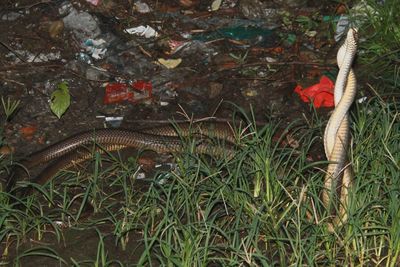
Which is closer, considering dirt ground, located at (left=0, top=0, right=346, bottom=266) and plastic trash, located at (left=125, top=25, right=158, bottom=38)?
dirt ground, located at (left=0, top=0, right=346, bottom=266)

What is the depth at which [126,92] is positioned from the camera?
24.4 ft

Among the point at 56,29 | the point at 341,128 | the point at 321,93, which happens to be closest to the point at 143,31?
the point at 56,29

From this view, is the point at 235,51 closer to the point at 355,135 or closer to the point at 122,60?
the point at 122,60

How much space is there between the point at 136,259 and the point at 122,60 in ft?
10.9

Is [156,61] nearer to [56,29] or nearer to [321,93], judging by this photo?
[56,29]

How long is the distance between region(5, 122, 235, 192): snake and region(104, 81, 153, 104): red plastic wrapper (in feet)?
1.82

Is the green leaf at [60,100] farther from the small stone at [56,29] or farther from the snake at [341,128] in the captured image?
the snake at [341,128]

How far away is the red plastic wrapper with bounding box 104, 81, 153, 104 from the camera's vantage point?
7.38 metres

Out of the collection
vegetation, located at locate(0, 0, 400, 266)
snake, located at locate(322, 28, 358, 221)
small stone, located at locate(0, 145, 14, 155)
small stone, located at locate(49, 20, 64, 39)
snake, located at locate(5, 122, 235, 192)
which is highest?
snake, located at locate(322, 28, 358, 221)

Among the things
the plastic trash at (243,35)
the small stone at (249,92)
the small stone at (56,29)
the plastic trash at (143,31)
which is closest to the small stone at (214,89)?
the small stone at (249,92)

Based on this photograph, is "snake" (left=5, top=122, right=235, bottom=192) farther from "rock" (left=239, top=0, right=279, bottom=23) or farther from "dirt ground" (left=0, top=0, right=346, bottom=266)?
"rock" (left=239, top=0, right=279, bottom=23)

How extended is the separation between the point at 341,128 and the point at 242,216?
2.35 feet

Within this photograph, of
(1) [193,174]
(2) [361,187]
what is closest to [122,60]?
(1) [193,174]

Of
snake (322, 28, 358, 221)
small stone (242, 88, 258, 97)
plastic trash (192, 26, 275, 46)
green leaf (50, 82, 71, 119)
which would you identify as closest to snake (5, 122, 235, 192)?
green leaf (50, 82, 71, 119)
